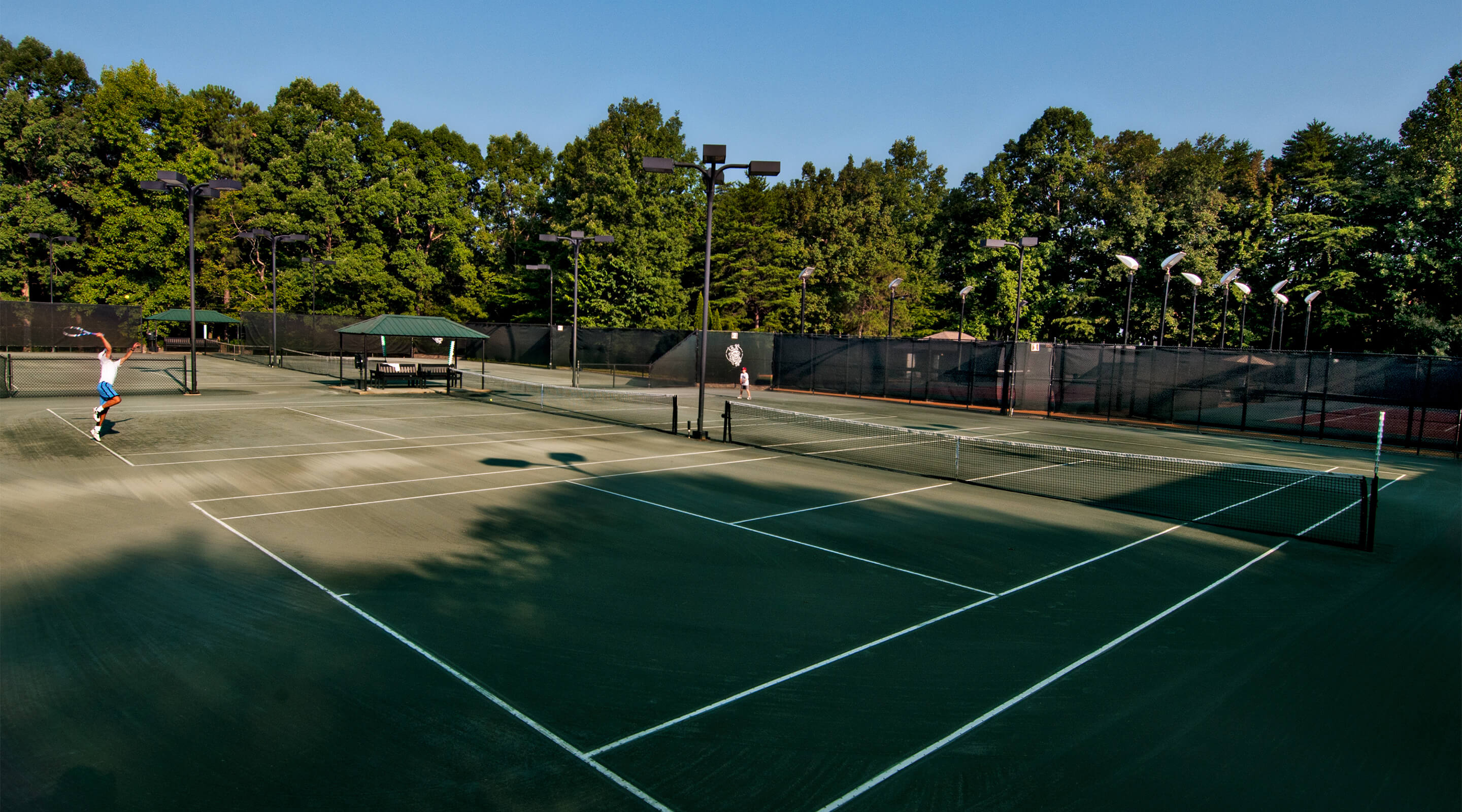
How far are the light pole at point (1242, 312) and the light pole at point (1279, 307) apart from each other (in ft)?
3.37

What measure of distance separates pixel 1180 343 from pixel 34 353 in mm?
69113

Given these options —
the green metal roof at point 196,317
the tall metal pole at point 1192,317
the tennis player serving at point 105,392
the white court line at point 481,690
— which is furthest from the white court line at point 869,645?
the green metal roof at point 196,317

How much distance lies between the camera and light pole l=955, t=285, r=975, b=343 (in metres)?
36.5

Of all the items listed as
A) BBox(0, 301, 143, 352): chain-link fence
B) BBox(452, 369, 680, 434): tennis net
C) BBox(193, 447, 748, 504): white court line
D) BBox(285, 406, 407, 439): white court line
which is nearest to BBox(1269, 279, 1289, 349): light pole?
BBox(452, 369, 680, 434): tennis net

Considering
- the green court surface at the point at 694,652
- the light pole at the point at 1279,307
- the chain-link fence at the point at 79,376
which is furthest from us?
the light pole at the point at 1279,307

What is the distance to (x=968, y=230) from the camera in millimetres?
50594

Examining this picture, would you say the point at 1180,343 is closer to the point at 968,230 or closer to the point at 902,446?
the point at 968,230

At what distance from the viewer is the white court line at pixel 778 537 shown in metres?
8.22

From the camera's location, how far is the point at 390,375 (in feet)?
101

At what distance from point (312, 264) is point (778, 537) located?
181 feet

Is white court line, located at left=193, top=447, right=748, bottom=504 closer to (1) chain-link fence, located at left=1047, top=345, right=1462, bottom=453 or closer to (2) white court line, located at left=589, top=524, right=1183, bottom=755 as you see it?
(2) white court line, located at left=589, top=524, right=1183, bottom=755

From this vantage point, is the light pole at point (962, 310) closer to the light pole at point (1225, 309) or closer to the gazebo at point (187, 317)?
the light pole at point (1225, 309)

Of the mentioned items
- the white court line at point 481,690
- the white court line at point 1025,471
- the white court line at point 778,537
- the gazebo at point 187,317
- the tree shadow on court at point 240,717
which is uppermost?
the gazebo at point 187,317

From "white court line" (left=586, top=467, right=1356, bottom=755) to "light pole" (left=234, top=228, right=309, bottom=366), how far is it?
37.1 m
